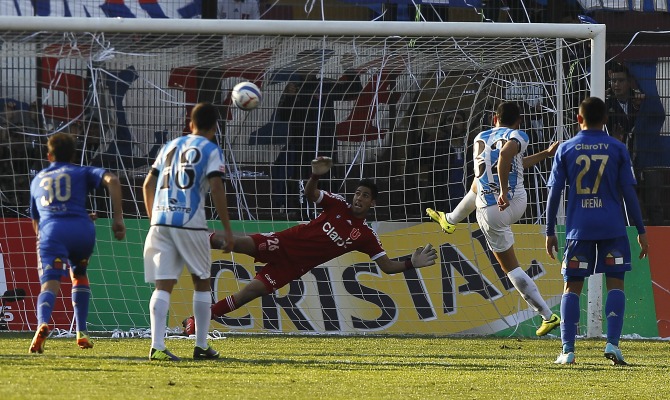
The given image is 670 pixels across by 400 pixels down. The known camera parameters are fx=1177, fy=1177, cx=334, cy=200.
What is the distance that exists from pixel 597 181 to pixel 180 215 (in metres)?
2.99

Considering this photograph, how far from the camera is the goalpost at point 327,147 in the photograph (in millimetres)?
11500

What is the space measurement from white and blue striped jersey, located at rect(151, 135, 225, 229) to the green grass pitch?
0.98 m

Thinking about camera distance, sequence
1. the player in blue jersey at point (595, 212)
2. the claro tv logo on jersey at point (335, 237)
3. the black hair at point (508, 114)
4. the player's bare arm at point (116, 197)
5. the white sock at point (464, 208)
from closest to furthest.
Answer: the player's bare arm at point (116, 197), the player in blue jersey at point (595, 212), the black hair at point (508, 114), the claro tv logo on jersey at point (335, 237), the white sock at point (464, 208)

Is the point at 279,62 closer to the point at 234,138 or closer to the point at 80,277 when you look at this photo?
the point at 234,138

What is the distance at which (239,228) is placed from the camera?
11.8m

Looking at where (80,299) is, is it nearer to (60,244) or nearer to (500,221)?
(60,244)

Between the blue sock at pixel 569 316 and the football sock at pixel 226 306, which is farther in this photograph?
the football sock at pixel 226 306

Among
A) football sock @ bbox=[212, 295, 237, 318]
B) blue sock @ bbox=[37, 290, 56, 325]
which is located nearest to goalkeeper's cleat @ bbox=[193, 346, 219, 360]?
blue sock @ bbox=[37, 290, 56, 325]

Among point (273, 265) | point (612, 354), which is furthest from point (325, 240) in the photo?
point (612, 354)

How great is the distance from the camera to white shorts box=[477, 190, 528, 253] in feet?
34.2

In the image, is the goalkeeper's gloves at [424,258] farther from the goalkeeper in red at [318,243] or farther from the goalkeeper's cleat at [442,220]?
the goalkeeper's cleat at [442,220]

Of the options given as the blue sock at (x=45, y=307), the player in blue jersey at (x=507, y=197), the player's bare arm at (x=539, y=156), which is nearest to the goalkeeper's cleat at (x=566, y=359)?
the player in blue jersey at (x=507, y=197)

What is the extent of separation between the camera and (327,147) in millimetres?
12188

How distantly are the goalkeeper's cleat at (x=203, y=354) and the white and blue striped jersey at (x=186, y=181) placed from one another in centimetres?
93
